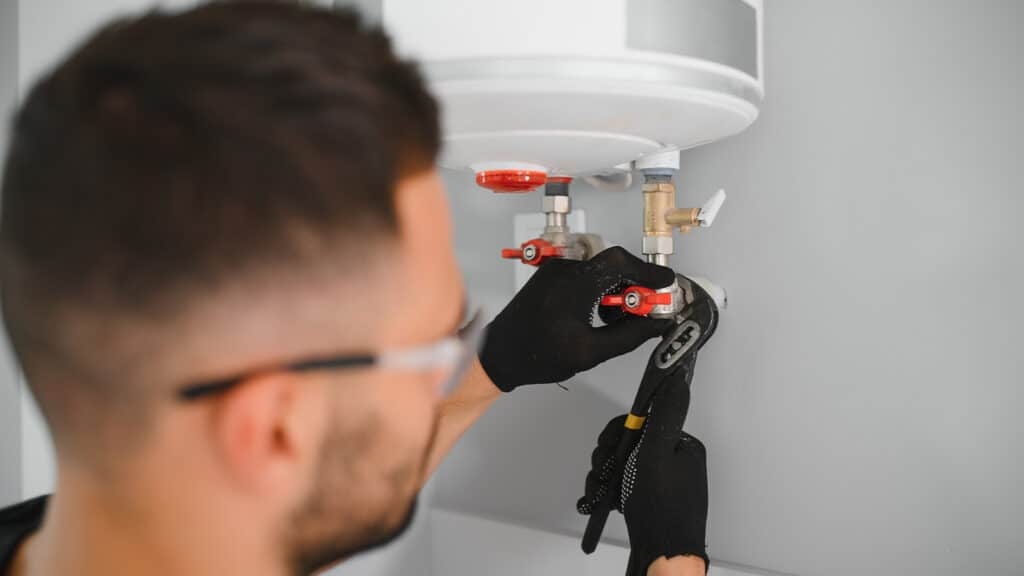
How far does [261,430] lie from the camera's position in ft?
1.43

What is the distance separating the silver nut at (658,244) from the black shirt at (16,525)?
0.70 m

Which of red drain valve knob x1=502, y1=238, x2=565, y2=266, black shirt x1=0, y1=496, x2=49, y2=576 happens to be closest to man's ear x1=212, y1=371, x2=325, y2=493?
black shirt x1=0, y1=496, x2=49, y2=576

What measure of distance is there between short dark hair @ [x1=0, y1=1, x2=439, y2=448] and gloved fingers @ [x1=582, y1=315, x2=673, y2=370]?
0.52m

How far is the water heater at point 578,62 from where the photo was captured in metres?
0.59

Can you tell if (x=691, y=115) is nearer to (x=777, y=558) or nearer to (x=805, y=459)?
(x=805, y=459)

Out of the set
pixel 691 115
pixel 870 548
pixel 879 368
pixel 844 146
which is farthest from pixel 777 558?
pixel 691 115

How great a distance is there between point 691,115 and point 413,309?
0.35 metres

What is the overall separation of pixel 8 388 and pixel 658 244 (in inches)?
30.8

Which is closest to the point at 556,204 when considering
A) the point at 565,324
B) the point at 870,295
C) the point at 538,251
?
the point at 538,251

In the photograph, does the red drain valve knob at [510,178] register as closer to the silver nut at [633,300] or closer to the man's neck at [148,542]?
the silver nut at [633,300]

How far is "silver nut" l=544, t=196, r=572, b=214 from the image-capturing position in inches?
40.1

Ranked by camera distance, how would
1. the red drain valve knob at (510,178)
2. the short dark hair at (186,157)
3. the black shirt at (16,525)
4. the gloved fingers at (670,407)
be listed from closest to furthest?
the short dark hair at (186,157) < the black shirt at (16,525) < the red drain valve knob at (510,178) < the gloved fingers at (670,407)

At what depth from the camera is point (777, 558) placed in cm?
103

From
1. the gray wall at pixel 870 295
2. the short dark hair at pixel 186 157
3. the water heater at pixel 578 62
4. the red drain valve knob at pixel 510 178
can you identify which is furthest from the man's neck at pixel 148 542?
the gray wall at pixel 870 295
